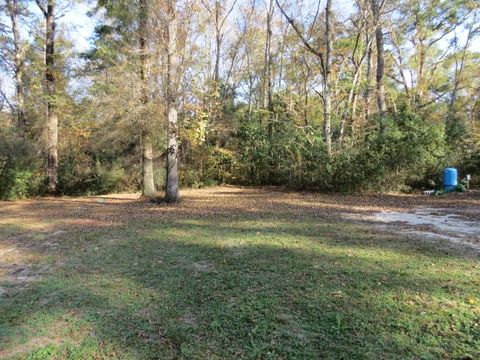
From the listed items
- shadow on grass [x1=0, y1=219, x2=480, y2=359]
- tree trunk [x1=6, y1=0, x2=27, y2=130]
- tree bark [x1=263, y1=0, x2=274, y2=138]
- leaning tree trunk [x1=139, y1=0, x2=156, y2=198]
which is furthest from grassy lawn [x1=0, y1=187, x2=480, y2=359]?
tree trunk [x1=6, y1=0, x2=27, y2=130]

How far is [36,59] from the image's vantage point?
46.8 feet

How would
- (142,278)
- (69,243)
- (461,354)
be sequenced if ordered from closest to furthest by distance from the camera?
(461,354) → (142,278) → (69,243)

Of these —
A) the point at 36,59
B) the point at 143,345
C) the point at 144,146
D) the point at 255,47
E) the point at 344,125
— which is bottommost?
the point at 143,345

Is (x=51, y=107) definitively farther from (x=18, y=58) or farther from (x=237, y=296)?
(x=237, y=296)

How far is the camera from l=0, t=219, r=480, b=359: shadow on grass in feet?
8.21

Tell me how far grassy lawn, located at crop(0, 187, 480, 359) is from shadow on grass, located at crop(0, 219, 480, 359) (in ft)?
0.04

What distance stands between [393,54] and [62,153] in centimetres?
2129

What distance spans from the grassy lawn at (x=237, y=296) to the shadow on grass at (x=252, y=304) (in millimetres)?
11

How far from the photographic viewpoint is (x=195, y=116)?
10.4 meters

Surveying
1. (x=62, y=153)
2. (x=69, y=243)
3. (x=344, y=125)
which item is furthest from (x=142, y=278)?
(x=62, y=153)

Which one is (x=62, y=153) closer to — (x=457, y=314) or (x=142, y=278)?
(x=142, y=278)

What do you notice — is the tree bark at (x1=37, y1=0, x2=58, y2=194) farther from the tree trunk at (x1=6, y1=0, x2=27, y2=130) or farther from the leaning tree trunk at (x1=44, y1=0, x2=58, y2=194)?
the tree trunk at (x1=6, y1=0, x2=27, y2=130)

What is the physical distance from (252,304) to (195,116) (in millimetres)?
7899

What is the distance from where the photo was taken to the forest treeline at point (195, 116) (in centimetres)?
980
